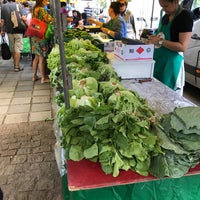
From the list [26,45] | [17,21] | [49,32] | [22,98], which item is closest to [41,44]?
[49,32]

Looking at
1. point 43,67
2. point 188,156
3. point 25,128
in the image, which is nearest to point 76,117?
point 188,156

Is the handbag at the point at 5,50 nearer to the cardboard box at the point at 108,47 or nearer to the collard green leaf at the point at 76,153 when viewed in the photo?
the cardboard box at the point at 108,47

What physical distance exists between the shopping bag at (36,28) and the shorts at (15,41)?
1422 mm

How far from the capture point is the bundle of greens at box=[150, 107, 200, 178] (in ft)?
3.72

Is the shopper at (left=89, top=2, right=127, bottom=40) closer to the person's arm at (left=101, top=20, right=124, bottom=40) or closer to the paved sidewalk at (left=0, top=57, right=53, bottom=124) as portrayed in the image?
the person's arm at (left=101, top=20, right=124, bottom=40)

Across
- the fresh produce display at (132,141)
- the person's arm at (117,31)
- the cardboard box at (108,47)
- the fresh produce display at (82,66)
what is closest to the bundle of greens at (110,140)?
the fresh produce display at (132,141)

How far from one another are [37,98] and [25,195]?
2.42 metres

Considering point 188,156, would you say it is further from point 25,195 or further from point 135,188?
point 25,195

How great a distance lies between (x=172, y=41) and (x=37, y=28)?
2.69 metres

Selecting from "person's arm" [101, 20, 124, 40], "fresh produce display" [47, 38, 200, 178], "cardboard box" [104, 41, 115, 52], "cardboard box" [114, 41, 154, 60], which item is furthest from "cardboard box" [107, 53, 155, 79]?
"person's arm" [101, 20, 124, 40]

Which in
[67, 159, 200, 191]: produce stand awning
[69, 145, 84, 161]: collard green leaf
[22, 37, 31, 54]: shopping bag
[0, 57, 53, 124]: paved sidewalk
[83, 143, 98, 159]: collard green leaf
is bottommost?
[0, 57, 53, 124]: paved sidewalk

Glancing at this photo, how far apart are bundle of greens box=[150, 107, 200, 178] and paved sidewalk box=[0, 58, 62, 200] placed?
53.2 inches

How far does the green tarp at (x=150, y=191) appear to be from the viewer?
1258mm

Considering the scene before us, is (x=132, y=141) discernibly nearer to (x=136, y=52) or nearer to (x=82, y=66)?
(x=82, y=66)
